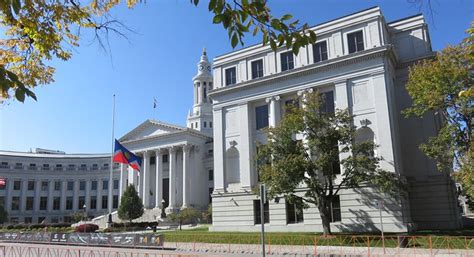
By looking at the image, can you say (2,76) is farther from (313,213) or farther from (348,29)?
(348,29)

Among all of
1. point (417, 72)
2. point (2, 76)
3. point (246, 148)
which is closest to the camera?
point (2, 76)

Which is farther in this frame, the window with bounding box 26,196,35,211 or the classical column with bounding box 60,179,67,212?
the classical column with bounding box 60,179,67,212

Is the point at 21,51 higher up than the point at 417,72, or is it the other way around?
the point at 417,72

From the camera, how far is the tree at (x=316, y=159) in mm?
32219

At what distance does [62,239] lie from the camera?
34375 mm

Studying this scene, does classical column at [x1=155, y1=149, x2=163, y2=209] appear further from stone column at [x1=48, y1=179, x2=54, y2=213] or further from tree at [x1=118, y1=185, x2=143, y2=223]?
stone column at [x1=48, y1=179, x2=54, y2=213]

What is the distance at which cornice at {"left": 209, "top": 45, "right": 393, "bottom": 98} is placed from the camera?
130 ft

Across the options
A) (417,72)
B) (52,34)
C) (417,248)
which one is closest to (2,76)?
(52,34)

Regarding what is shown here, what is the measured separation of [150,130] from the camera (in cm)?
8156

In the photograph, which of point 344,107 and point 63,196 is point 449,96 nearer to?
point 344,107

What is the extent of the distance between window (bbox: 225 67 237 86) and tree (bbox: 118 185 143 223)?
89.6ft

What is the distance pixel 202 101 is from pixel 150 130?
92.3 feet

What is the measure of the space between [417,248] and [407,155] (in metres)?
19.0

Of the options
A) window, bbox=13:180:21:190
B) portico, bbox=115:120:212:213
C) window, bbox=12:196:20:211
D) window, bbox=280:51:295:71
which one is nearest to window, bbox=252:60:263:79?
window, bbox=280:51:295:71
